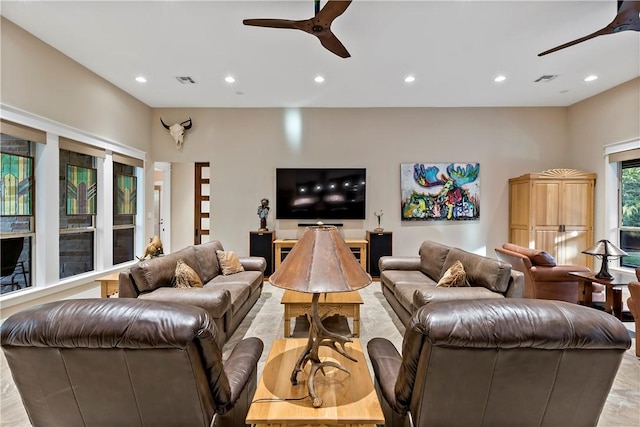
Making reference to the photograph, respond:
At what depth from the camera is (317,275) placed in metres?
1.25

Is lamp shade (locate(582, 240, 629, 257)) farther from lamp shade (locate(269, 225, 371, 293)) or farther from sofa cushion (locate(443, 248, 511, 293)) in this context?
lamp shade (locate(269, 225, 371, 293))

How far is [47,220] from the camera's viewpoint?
3771mm

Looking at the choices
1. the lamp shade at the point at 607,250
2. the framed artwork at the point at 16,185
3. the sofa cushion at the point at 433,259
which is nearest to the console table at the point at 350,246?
the sofa cushion at the point at 433,259

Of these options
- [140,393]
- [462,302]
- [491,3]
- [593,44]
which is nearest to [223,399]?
[140,393]

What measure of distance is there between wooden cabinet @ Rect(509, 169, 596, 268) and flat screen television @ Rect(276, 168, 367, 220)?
2.93 m

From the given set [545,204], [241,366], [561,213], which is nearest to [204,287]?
[241,366]

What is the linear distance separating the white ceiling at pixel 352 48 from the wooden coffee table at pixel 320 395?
313cm

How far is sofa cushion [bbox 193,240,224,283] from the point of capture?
3.69m

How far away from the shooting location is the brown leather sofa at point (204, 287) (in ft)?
8.69

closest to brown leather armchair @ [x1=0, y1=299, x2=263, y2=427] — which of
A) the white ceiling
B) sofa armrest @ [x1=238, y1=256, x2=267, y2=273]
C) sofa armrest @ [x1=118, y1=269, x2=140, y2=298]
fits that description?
sofa armrest @ [x1=118, y1=269, x2=140, y2=298]

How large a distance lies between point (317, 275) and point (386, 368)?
2.08 ft

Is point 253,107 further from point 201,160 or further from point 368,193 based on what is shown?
point 368,193

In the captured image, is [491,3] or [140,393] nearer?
[140,393]

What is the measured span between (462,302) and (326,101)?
203 inches
